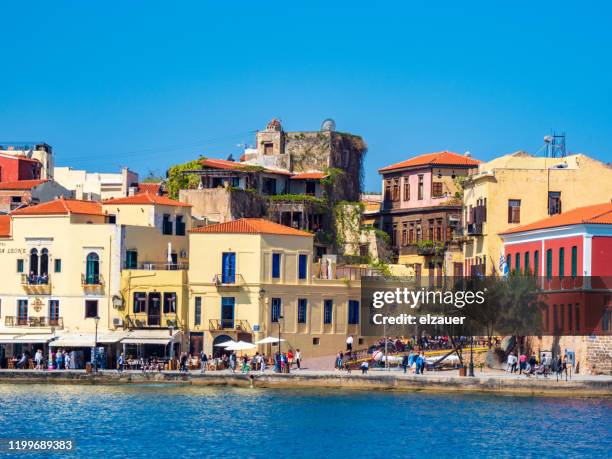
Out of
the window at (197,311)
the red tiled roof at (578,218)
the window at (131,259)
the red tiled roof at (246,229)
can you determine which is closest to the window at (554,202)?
the red tiled roof at (578,218)

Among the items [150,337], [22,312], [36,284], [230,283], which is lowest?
[150,337]

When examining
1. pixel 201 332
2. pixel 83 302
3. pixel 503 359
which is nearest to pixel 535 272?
pixel 503 359

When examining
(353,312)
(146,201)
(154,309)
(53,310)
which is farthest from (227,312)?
(53,310)

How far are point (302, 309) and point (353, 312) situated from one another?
3.29m

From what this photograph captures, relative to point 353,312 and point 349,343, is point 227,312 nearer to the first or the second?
point 349,343

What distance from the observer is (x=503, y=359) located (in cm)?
8131

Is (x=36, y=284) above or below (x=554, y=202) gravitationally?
below

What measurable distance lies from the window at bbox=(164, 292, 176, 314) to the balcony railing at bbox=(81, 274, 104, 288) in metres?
3.34

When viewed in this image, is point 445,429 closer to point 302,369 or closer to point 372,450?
point 372,450

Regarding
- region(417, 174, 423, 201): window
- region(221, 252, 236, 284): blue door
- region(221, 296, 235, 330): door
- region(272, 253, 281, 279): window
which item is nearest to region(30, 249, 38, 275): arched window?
region(221, 252, 236, 284): blue door

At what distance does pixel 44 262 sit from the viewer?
85.4m

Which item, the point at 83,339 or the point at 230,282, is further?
the point at 230,282

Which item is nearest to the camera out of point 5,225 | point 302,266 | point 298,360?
point 298,360

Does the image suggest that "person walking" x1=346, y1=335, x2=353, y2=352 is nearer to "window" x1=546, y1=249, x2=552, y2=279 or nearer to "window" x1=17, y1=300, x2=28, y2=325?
"window" x1=546, y1=249, x2=552, y2=279
